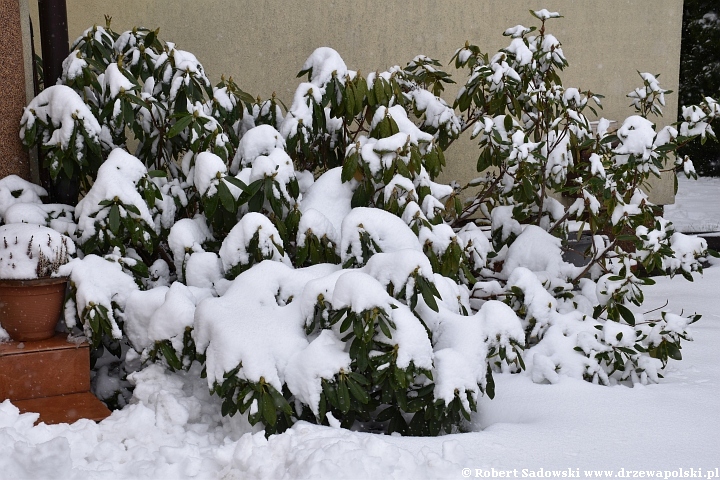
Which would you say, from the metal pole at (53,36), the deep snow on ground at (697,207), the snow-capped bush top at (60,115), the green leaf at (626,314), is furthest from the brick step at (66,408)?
the deep snow on ground at (697,207)

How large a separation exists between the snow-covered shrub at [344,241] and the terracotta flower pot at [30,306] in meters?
0.09

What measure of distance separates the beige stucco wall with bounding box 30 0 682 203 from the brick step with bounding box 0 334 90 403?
2263mm

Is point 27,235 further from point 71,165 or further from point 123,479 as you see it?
point 123,479

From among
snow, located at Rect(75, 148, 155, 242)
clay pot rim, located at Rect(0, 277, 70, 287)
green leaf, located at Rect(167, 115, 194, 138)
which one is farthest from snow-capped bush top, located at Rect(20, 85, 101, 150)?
clay pot rim, located at Rect(0, 277, 70, 287)

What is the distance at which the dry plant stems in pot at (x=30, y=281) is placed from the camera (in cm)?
304

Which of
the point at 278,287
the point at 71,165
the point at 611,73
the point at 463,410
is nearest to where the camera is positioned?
the point at 463,410

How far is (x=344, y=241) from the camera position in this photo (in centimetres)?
306

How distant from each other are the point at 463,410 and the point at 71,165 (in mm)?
2107

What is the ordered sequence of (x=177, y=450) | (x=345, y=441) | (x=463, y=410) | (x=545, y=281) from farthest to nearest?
(x=545, y=281), (x=463, y=410), (x=177, y=450), (x=345, y=441)

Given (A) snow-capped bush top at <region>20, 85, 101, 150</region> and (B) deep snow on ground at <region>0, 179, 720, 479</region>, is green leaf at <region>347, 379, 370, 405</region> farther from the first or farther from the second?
(A) snow-capped bush top at <region>20, 85, 101, 150</region>

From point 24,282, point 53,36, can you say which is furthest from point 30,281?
point 53,36

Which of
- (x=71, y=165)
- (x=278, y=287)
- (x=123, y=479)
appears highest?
(x=71, y=165)

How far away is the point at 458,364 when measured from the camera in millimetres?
2742

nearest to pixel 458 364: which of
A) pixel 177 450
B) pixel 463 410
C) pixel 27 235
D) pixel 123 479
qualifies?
pixel 463 410
